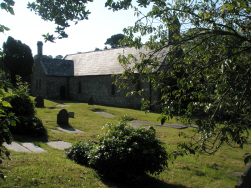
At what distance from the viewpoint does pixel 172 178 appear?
235 inches

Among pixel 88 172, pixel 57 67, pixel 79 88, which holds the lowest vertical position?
pixel 88 172

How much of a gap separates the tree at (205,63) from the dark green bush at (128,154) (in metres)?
1.59

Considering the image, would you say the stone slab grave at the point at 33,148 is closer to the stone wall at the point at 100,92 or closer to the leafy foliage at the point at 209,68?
the leafy foliage at the point at 209,68

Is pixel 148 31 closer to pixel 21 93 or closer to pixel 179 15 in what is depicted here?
pixel 179 15

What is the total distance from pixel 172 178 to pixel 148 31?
12.9ft

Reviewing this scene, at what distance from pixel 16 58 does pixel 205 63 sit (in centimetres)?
3418

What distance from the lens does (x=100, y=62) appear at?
27.9 metres

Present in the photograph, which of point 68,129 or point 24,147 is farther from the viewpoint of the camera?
point 68,129

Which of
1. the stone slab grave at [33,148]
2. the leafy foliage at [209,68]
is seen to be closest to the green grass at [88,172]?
the stone slab grave at [33,148]

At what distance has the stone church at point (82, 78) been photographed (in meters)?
25.6

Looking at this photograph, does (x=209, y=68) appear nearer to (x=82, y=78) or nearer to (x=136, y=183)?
(x=136, y=183)

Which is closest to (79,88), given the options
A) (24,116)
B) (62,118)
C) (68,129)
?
(62,118)

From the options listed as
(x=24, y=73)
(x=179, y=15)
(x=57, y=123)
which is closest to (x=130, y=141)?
(x=179, y=15)

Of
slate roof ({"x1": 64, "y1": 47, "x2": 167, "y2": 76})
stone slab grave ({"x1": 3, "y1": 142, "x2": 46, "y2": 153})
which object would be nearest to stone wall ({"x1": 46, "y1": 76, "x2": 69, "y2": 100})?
slate roof ({"x1": 64, "y1": 47, "x2": 167, "y2": 76})
